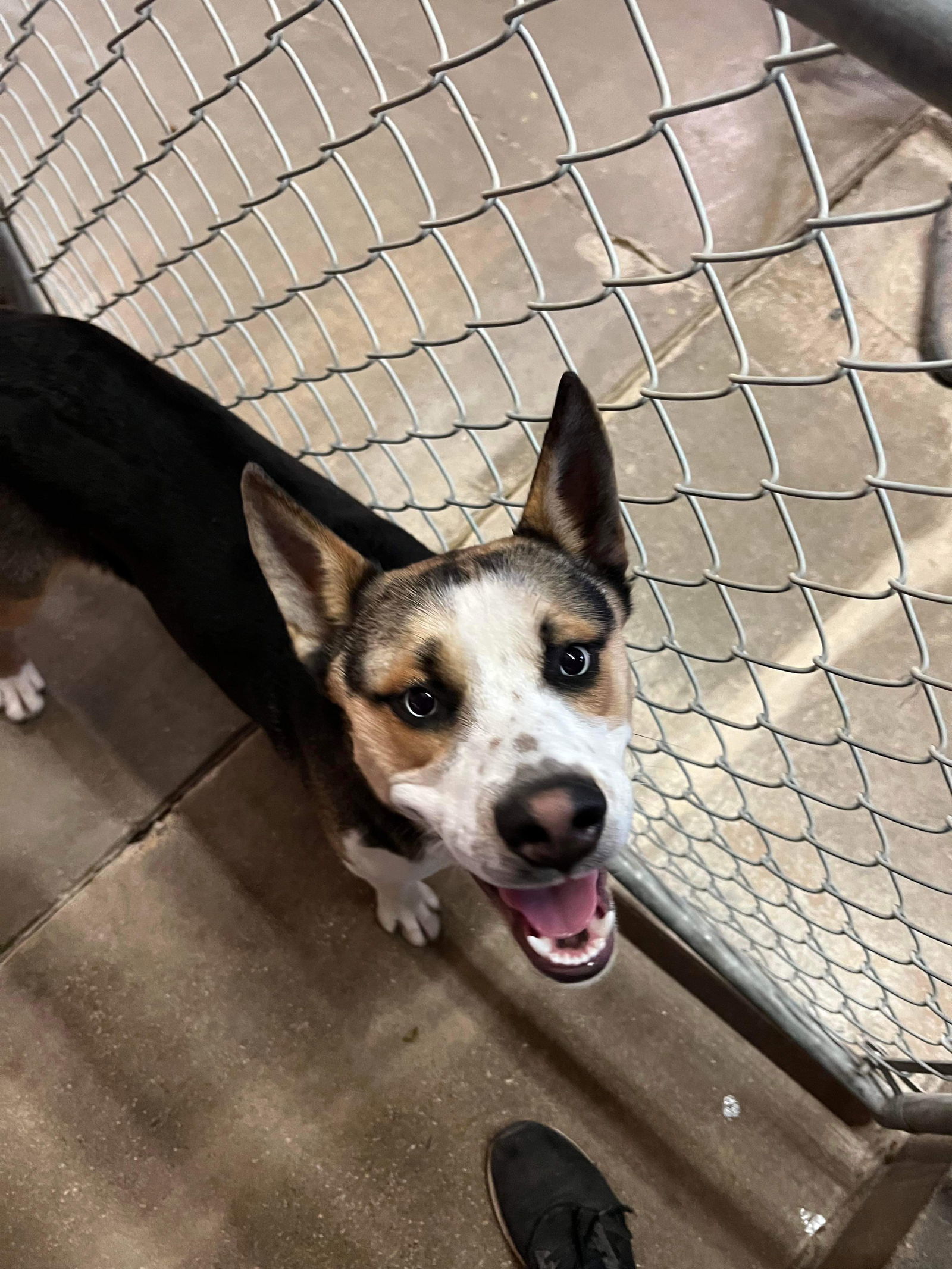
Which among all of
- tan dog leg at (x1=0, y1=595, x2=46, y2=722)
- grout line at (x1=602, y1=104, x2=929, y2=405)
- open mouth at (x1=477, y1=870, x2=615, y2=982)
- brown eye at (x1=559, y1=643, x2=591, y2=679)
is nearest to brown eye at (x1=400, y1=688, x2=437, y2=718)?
brown eye at (x1=559, y1=643, x2=591, y2=679)

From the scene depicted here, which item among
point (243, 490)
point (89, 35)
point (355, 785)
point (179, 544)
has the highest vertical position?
point (89, 35)

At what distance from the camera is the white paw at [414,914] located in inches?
106

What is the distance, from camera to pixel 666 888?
2.56 meters

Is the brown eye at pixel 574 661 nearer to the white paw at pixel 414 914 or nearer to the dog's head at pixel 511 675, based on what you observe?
the dog's head at pixel 511 675

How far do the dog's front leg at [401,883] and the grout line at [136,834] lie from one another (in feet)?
Result: 2.76

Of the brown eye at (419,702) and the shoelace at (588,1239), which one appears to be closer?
the brown eye at (419,702)

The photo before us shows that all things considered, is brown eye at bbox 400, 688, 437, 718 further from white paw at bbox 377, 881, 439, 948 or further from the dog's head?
white paw at bbox 377, 881, 439, 948

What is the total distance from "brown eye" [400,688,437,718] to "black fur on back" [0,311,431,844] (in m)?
0.50

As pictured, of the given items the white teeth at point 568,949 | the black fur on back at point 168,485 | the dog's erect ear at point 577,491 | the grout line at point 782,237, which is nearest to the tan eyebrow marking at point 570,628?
the dog's erect ear at point 577,491

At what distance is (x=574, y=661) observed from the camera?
1746mm

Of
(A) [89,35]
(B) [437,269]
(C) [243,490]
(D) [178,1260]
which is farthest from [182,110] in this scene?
(D) [178,1260]

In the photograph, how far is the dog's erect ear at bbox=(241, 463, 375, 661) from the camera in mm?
1733

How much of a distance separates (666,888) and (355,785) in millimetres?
1067

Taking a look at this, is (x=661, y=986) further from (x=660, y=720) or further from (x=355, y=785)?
(x=355, y=785)
